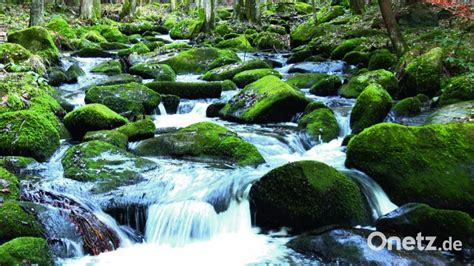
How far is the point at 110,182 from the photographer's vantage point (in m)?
6.89

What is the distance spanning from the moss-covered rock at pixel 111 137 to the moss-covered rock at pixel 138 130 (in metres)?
0.19

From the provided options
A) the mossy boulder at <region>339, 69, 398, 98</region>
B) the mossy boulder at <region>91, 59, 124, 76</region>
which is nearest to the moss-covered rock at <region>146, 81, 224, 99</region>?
the mossy boulder at <region>91, 59, 124, 76</region>

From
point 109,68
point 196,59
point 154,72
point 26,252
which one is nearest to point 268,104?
point 154,72

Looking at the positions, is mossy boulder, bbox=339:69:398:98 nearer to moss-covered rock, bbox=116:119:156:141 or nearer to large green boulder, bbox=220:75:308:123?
large green boulder, bbox=220:75:308:123

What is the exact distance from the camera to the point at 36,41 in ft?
45.7

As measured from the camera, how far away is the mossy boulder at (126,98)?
10.6m

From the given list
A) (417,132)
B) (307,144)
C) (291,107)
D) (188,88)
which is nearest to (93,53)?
(188,88)

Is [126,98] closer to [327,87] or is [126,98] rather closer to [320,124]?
[320,124]

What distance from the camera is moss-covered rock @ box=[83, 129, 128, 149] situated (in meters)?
8.32

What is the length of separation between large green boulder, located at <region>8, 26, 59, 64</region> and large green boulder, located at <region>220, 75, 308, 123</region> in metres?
6.55

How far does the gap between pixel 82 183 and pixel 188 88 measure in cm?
607

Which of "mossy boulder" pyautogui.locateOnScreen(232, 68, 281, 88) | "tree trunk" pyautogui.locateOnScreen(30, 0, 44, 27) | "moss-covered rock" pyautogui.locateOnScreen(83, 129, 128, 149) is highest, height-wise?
"tree trunk" pyautogui.locateOnScreen(30, 0, 44, 27)

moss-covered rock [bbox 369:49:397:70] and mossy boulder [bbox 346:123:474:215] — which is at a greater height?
moss-covered rock [bbox 369:49:397:70]

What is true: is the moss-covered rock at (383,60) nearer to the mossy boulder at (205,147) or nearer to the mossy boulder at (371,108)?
the mossy boulder at (371,108)
